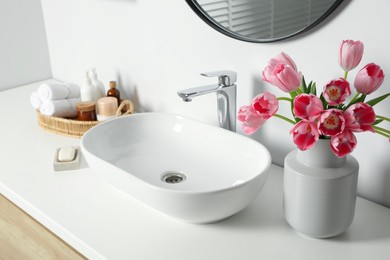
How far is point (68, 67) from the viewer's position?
227 cm

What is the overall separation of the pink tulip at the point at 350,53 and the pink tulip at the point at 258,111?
0.17 metres

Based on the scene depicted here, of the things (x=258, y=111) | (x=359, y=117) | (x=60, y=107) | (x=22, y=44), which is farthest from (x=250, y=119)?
(x=22, y=44)

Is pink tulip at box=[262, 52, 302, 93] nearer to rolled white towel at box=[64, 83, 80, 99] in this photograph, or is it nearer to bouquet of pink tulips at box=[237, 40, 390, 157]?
bouquet of pink tulips at box=[237, 40, 390, 157]

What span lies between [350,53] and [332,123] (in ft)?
0.58

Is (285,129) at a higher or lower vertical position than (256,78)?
lower

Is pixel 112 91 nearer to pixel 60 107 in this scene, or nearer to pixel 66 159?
pixel 60 107

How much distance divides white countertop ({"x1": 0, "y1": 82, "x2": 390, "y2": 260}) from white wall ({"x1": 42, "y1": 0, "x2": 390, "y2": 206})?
16cm

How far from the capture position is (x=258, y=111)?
109 cm

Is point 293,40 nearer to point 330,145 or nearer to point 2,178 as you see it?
point 330,145

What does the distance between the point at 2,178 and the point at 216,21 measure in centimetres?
81

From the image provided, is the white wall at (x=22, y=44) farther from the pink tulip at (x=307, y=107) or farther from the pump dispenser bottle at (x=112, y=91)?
the pink tulip at (x=307, y=107)

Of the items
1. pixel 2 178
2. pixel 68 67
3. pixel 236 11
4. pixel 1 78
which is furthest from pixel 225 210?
pixel 1 78

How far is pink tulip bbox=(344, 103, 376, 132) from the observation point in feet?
3.33

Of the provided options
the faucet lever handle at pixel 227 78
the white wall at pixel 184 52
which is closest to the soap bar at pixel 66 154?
the white wall at pixel 184 52
